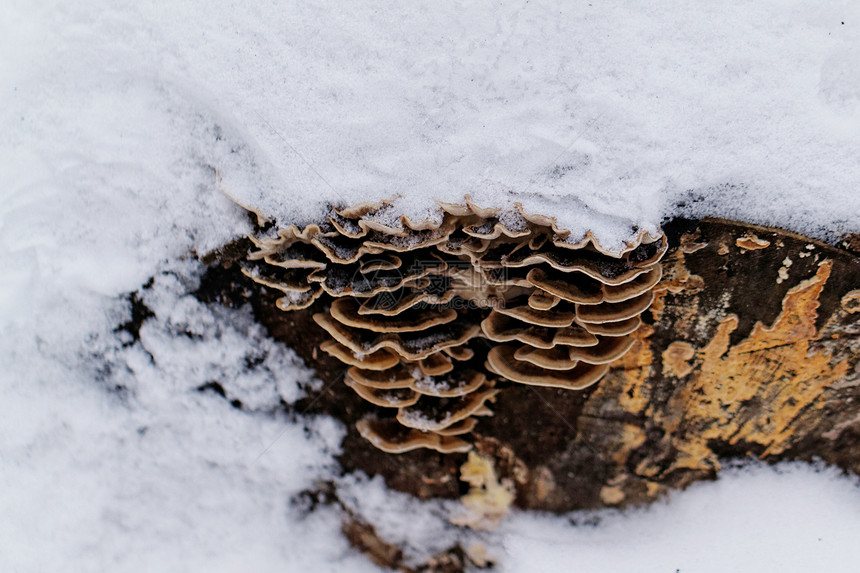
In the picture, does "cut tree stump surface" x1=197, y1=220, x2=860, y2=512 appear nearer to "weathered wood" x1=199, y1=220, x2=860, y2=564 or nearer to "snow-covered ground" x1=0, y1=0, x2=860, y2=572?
"weathered wood" x1=199, y1=220, x2=860, y2=564

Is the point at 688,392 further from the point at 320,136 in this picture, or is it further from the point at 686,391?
the point at 320,136

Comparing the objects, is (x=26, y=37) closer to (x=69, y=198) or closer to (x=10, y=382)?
(x=69, y=198)

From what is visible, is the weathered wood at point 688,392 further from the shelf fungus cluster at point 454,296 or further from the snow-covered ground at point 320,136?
the shelf fungus cluster at point 454,296

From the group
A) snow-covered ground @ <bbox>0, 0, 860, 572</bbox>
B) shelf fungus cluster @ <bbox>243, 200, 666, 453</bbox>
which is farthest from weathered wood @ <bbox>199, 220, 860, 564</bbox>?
shelf fungus cluster @ <bbox>243, 200, 666, 453</bbox>

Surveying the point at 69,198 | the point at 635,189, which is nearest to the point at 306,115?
the point at 69,198

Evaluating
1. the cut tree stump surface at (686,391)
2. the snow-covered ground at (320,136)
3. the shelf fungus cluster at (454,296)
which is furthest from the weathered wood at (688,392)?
the shelf fungus cluster at (454,296)

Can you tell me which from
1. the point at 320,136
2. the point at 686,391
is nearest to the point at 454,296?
the point at 320,136
